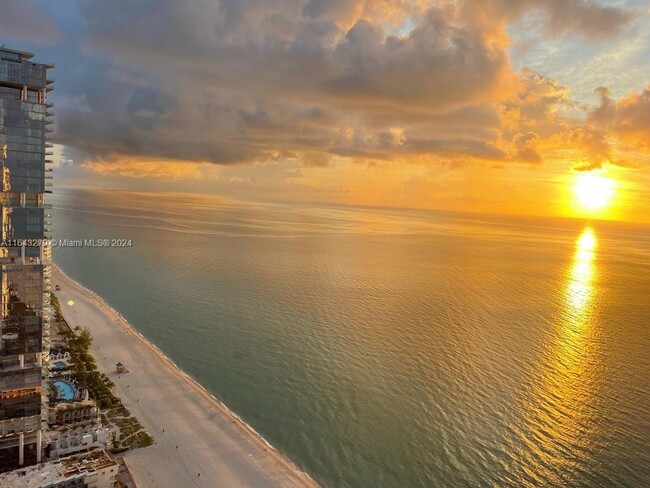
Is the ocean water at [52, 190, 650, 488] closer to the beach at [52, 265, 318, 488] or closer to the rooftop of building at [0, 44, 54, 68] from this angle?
the beach at [52, 265, 318, 488]

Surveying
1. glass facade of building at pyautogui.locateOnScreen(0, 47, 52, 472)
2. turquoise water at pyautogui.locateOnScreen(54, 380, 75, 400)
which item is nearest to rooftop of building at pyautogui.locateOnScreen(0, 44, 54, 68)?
glass facade of building at pyautogui.locateOnScreen(0, 47, 52, 472)

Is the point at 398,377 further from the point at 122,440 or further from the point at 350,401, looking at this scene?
the point at 122,440

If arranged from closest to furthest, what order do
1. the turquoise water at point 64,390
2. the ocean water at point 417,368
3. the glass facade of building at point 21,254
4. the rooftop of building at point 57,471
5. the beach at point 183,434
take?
the rooftop of building at point 57,471 < the glass facade of building at point 21,254 < the beach at point 183,434 < the ocean water at point 417,368 < the turquoise water at point 64,390

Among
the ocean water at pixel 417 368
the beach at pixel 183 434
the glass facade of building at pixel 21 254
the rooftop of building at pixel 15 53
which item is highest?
the rooftop of building at pixel 15 53

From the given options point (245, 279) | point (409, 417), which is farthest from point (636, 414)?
point (245, 279)

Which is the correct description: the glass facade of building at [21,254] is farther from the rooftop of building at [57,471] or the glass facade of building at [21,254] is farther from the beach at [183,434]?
the beach at [183,434]

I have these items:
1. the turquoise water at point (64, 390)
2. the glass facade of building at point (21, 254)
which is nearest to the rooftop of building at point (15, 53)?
the glass facade of building at point (21, 254)
